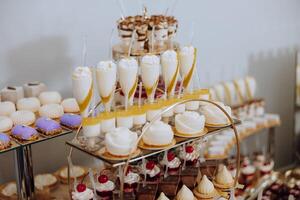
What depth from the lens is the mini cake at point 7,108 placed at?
204 cm

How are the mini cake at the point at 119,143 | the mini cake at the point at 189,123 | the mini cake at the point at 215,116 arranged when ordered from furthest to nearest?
the mini cake at the point at 215,116 < the mini cake at the point at 189,123 < the mini cake at the point at 119,143

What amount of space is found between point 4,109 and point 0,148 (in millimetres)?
347

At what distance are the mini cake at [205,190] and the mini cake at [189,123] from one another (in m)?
0.27

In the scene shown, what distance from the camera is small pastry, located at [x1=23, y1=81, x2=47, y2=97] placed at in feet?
7.35

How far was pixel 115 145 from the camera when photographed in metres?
1.53

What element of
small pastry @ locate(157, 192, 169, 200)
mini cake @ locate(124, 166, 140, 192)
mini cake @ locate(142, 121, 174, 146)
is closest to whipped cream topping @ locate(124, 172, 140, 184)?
→ mini cake @ locate(124, 166, 140, 192)

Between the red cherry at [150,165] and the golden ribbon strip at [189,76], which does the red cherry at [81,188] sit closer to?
the red cherry at [150,165]

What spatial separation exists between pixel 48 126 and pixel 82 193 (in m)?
0.33

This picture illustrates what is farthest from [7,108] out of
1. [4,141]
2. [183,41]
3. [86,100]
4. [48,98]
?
[183,41]

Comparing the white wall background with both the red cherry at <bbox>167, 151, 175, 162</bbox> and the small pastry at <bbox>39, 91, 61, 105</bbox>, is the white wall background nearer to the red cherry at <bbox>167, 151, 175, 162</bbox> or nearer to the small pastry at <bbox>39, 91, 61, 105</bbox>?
the small pastry at <bbox>39, 91, 61, 105</bbox>

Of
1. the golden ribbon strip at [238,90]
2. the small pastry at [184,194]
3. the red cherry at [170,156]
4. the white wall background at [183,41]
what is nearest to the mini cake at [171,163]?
the red cherry at [170,156]

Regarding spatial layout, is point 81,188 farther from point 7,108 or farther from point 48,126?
point 7,108

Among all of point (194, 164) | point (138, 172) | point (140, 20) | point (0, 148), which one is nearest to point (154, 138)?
point (138, 172)

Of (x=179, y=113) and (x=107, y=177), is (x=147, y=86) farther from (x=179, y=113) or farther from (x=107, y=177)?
(x=107, y=177)
